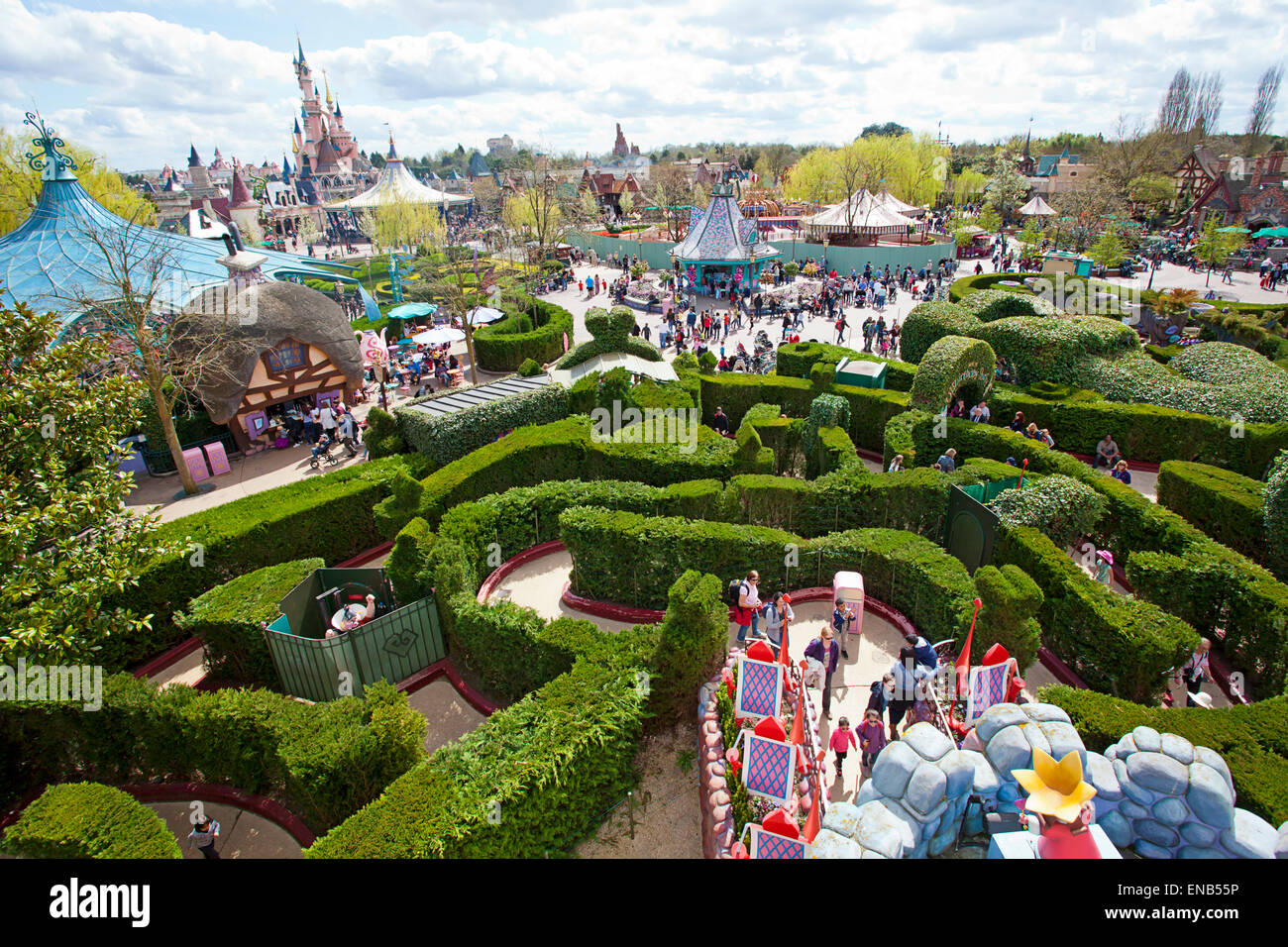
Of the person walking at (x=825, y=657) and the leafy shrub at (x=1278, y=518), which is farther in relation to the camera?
the leafy shrub at (x=1278, y=518)

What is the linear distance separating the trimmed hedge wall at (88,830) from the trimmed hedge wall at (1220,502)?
17992 mm

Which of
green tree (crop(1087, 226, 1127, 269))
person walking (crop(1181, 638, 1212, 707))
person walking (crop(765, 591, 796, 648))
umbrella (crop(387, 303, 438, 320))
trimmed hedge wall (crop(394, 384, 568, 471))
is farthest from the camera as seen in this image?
green tree (crop(1087, 226, 1127, 269))

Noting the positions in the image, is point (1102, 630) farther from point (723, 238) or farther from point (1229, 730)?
point (723, 238)

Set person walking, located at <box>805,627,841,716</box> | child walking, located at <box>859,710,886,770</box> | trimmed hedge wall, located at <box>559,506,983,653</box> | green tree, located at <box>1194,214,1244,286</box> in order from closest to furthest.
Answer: child walking, located at <box>859,710,886,770</box> → person walking, located at <box>805,627,841,716</box> → trimmed hedge wall, located at <box>559,506,983,653</box> → green tree, located at <box>1194,214,1244,286</box>

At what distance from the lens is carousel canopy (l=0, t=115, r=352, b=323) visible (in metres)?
22.3

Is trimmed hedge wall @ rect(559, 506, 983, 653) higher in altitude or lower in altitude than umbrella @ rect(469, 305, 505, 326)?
lower

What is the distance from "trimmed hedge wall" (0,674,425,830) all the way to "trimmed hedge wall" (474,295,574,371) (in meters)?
20.4

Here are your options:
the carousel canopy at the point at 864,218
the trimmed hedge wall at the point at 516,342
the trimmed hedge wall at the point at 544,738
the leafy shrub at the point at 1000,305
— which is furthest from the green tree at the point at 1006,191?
the trimmed hedge wall at the point at 544,738

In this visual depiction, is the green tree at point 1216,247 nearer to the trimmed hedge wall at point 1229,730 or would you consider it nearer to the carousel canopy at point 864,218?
the carousel canopy at point 864,218

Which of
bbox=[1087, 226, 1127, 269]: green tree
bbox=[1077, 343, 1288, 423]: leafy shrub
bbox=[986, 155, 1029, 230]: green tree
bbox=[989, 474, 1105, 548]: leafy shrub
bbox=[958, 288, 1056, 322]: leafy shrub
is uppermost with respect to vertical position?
bbox=[986, 155, 1029, 230]: green tree

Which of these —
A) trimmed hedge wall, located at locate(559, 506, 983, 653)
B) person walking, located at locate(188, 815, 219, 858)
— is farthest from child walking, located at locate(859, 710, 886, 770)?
person walking, located at locate(188, 815, 219, 858)

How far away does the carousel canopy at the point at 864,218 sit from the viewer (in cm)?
4612

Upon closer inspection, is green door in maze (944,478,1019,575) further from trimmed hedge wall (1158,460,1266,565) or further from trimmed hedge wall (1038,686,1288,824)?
trimmed hedge wall (1038,686,1288,824)
